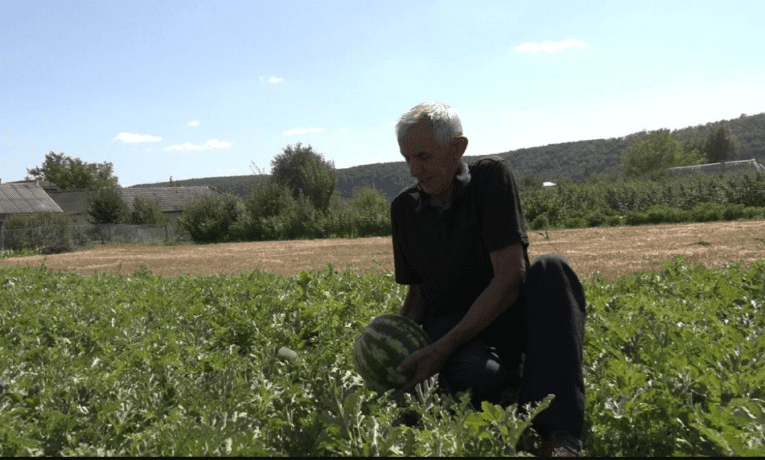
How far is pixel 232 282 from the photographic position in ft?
25.1

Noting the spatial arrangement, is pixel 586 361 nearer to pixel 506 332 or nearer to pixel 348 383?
pixel 506 332

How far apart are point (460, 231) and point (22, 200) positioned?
58236mm

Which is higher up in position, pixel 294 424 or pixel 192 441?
pixel 192 441

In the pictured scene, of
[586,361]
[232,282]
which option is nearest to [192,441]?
[586,361]

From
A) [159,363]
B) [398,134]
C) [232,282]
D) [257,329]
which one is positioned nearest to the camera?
[398,134]

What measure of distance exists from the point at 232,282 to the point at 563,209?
88.7 feet

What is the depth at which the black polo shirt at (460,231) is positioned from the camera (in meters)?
3.00

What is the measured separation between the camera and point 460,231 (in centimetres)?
325

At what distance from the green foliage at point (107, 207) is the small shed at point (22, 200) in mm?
3891

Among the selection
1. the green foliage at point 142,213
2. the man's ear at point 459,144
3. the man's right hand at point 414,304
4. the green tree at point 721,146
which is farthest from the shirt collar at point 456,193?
the green tree at point 721,146

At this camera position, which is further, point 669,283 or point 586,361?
point 669,283

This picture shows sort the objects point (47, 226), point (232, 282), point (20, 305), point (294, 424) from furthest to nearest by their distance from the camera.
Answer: point (47, 226) → point (232, 282) → point (20, 305) → point (294, 424)

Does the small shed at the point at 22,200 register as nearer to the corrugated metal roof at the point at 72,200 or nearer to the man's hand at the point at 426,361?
the corrugated metal roof at the point at 72,200

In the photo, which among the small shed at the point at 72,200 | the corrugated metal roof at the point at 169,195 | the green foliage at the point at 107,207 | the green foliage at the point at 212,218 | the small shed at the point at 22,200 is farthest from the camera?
the small shed at the point at 72,200
